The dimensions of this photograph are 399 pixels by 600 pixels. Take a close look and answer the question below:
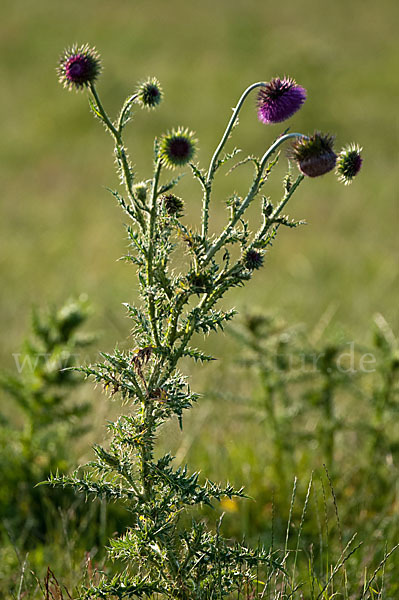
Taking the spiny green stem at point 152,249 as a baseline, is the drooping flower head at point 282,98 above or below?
above

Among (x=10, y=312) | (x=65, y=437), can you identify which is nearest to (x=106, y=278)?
(x=10, y=312)

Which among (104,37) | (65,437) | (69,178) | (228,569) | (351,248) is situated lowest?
(228,569)

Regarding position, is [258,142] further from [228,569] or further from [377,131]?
[228,569]

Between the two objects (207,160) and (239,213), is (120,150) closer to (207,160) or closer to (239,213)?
(239,213)

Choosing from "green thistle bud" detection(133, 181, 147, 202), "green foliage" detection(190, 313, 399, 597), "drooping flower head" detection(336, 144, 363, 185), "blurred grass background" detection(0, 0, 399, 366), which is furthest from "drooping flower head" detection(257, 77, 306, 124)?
"blurred grass background" detection(0, 0, 399, 366)

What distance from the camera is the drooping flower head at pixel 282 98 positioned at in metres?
1.93

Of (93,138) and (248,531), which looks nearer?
(248,531)

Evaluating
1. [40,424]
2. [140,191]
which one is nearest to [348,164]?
[140,191]

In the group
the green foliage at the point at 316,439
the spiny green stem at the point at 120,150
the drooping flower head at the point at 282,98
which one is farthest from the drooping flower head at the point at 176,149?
the green foliage at the point at 316,439

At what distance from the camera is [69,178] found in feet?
43.5

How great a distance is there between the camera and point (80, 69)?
1929mm

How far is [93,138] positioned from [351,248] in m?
7.60

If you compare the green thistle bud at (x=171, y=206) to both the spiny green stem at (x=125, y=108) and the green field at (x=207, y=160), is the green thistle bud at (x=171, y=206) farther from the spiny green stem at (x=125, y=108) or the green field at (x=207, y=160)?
the green field at (x=207, y=160)

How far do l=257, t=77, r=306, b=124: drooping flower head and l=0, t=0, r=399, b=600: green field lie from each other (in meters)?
1.79
